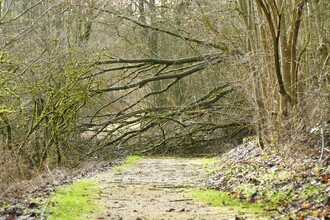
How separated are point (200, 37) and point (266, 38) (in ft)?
22.0

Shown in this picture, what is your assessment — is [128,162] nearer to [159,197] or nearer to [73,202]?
[159,197]

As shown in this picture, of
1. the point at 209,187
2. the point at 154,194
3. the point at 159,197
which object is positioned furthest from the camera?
the point at 209,187

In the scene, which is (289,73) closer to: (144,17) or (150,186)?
(150,186)

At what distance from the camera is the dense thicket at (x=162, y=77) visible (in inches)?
424

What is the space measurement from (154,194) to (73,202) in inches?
84.7

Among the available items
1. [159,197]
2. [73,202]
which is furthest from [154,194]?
[73,202]

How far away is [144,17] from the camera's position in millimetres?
21156

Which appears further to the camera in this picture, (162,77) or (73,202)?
(162,77)

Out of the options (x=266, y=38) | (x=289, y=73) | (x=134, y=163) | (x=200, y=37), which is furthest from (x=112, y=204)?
(x=200, y=37)

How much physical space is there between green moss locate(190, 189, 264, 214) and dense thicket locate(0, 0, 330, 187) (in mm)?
1591

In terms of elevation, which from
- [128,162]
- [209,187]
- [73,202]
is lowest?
[128,162]

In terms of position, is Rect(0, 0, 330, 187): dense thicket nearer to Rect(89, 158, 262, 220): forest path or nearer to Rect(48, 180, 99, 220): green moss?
Rect(48, 180, 99, 220): green moss

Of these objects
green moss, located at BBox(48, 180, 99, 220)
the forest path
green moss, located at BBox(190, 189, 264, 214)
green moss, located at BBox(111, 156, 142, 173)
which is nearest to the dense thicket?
green moss, located at BBox(111, 156, 142, 173)

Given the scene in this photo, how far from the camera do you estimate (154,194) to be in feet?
32.3
